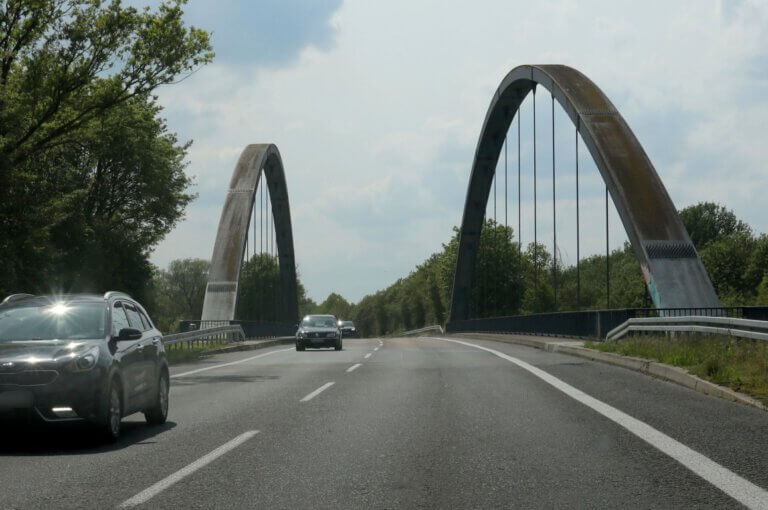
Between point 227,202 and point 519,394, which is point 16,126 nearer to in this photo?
point 519,394

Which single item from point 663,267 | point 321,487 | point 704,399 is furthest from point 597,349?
point 321,487

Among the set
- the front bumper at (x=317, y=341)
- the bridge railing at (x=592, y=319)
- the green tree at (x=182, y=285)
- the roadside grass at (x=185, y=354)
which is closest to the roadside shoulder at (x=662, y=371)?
the bridge railing at (x=592, y=319)

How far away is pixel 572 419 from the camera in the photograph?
9.97 metres

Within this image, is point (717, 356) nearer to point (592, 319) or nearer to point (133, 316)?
point (133, 316)

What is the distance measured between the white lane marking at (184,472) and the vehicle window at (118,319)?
168cm

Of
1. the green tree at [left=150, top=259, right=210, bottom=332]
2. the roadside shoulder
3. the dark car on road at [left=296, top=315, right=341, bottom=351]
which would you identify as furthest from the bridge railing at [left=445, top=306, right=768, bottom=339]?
the green tree at [left=150, top=259, right=210, bottom=332]

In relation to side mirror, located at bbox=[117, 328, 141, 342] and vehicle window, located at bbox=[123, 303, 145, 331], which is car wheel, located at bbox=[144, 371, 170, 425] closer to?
vehicle window, located at bbox=[123, 303, 145, 331]

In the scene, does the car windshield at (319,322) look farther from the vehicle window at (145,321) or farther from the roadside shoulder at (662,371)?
the vehicle window at (145,321)

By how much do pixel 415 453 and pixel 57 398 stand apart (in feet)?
10.2

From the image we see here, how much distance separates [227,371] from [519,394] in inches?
341

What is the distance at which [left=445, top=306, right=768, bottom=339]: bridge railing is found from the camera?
19.7m

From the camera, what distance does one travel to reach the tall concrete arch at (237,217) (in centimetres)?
4484

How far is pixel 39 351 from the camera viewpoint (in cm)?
851

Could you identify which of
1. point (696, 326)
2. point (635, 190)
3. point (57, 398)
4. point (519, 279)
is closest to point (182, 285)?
point (519, 279)
